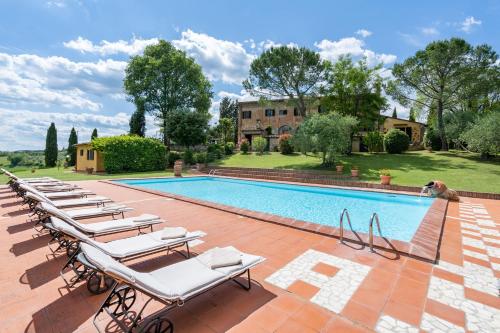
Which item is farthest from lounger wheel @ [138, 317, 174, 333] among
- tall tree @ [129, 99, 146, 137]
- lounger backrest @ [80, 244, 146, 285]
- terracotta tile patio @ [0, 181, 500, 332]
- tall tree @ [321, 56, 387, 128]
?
tall tree @ [129, 99, 146, 137]

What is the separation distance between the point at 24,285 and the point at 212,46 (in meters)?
22.8

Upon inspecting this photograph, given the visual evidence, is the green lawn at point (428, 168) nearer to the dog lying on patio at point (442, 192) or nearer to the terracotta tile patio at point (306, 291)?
the dog lying on patio at point (442, 192)

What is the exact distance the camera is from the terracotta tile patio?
244cm

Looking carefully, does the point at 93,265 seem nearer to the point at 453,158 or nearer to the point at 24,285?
the point at 24,285

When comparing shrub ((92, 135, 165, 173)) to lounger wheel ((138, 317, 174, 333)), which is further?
shrub ((92, 135, 165, 173))

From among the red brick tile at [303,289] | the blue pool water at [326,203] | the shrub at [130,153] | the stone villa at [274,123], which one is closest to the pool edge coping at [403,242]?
the blue pool water at [326,203]

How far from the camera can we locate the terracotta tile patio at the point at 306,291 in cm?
244

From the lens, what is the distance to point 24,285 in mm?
3090

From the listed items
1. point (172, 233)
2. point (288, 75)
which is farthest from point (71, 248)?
point (288, 75)

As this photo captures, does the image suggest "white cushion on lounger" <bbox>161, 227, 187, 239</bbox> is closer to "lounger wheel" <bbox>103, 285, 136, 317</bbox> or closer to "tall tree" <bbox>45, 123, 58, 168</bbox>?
"lounger wheel" <bbox>103, 285, 136, 317</bbox>

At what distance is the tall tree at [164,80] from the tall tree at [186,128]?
4.31 metres

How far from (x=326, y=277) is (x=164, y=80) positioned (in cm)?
3249

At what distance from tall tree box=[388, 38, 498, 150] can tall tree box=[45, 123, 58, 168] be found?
40.8 meters

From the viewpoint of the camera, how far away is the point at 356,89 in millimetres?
22578
